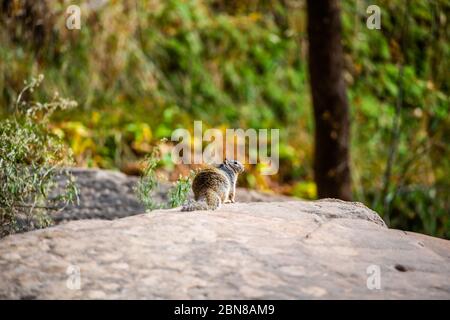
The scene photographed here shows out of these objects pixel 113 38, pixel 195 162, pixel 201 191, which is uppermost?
pixel 113 38

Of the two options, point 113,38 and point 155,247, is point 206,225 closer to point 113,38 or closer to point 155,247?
point 155,247

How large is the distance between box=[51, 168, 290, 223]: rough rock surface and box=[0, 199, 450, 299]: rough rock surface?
2.10 meters

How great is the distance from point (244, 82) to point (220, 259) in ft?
24.5

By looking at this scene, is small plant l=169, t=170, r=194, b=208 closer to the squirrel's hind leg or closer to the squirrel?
the squirrel

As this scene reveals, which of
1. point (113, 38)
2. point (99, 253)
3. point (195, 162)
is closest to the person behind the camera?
point (99, 253)

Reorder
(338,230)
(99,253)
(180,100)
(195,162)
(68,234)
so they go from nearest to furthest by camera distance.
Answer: (99,253) < (68,234) < (338,230) < (195,162) < (180,100)

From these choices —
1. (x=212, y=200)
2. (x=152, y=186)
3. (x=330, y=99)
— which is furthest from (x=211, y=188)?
(x=330, y=99)

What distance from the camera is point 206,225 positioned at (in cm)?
316

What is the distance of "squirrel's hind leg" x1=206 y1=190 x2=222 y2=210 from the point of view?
142 inches

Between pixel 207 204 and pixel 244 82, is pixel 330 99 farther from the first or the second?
pixel 244 82

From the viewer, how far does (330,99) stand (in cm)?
658

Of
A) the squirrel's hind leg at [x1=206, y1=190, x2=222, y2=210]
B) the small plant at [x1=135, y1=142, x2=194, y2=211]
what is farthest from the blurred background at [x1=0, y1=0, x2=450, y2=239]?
the squirrel's hind leg at [x1=206, y1=190, x2=222, y2=210]
